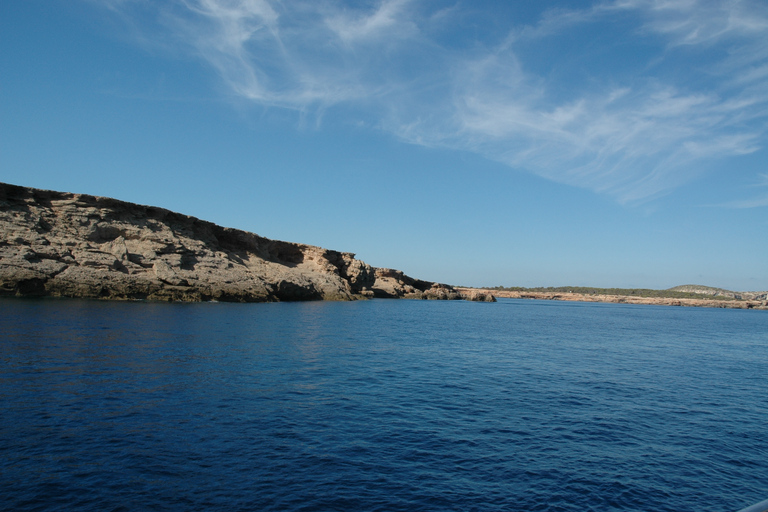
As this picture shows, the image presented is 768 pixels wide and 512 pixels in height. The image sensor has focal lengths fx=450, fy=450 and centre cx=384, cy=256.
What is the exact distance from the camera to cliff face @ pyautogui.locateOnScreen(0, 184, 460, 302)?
50.5 m

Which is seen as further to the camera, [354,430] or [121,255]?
[121,255]

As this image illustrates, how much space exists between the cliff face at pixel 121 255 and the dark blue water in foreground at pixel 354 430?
86.9ft

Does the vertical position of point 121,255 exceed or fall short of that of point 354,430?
it exceeds it

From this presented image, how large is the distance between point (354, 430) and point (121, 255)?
54006 mm

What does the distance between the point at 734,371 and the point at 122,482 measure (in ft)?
116

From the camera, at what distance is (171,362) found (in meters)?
22.9

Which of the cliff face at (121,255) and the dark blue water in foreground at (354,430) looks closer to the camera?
the dark blue water in foreground at (354,430)

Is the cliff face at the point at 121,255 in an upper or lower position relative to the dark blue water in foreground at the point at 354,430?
upper

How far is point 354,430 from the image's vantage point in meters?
14.8

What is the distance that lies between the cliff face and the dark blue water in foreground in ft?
86.9

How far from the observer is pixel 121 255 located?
57500 mm

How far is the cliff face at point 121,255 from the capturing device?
166ft

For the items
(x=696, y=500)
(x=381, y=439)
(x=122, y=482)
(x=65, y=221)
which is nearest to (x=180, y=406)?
(x=122, y=482)

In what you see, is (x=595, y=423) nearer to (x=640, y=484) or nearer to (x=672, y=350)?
(x=640, y=484)
